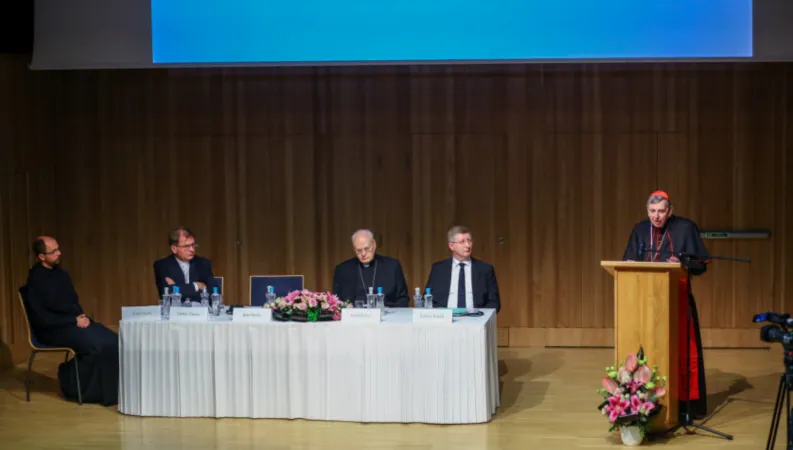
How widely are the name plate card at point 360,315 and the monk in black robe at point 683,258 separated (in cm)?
169

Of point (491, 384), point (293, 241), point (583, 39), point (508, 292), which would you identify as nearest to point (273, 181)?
point (293, 241)

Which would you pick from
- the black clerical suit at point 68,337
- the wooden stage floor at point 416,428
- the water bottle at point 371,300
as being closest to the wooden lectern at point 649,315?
the wooden stage floor at point 416,428

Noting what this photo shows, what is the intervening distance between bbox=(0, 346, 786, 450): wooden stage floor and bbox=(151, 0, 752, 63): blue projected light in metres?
2.71

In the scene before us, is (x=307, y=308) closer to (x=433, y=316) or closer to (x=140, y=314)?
(x=433, y=316)

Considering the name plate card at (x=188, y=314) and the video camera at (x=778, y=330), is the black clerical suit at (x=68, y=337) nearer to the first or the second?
the name plate card at (x=188, y=314)

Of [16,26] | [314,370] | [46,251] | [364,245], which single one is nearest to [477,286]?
[364,245]

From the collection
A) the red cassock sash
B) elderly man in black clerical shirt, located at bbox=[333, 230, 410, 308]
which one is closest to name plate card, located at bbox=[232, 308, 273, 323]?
elderly man in black clerical shirt, located at bbox=[333, 230, 410, 308]

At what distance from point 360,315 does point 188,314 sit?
114cm

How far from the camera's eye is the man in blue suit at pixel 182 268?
7320 mm

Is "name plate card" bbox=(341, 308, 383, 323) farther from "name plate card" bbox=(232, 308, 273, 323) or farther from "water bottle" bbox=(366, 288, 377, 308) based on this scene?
"name plate card" bbox=(232, 308, 273, 323)

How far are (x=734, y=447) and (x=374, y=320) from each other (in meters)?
2.18

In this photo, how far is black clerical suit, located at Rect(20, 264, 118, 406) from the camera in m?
6.82

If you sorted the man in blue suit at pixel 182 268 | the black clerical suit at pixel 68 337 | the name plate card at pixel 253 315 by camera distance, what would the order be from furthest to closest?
the man in blue suit at pixel 182 268 → the black clerical suit at pixel 68 337 → the name plate card at pixel 253 315

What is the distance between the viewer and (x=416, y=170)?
9016mm
